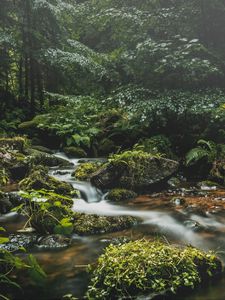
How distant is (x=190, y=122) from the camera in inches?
436

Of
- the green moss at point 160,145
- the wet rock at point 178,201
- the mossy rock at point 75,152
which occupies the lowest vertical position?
the wet rock at point 178,201

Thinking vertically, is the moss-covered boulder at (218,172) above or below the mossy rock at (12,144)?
below

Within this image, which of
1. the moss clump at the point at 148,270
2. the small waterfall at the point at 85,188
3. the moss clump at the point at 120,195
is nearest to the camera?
the moss clump at the point at 148,270

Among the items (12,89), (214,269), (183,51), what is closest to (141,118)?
(183,51)

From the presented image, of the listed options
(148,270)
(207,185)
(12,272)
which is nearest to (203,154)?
(207,185)

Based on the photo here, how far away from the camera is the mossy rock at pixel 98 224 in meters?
5.69

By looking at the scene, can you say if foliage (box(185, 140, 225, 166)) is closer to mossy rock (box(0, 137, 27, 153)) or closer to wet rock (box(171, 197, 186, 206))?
wet rock (box(171, 197, 186, 206))

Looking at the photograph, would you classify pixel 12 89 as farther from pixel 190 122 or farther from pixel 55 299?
pixel 55 299

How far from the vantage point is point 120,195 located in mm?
7809

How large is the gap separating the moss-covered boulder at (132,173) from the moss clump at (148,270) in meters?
Result: 3.89

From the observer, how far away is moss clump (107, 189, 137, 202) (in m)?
7.77

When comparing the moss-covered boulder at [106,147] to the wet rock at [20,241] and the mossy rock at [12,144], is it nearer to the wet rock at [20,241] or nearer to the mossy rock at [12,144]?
the mossy rock at [12,144]

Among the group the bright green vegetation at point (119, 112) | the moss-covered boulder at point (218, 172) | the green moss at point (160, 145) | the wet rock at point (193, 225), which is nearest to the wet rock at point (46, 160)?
the bright green vegetation at point (119, 112)

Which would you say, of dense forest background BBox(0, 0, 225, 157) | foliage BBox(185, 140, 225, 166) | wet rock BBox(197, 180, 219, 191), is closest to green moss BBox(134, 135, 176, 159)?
dense forest background BBox(0, 0, 225, 157)
